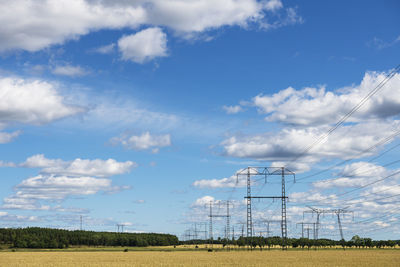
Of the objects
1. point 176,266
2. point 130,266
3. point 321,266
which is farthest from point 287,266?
point 130,266

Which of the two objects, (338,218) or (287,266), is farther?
(338,218)

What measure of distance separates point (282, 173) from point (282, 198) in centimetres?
524

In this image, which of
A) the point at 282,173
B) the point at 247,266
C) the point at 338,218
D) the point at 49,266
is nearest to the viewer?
the point at 247,266

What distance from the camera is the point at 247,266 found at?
65438 millimetres

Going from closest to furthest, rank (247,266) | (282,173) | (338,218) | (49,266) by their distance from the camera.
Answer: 1. (247,266)
2. (49,266)
3. (282,173)
4. (338,218)

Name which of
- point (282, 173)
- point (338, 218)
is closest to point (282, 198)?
point (282, 173)

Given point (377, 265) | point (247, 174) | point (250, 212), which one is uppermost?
point (247, 174)

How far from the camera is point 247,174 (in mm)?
100750

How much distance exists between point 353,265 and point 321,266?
242 inches

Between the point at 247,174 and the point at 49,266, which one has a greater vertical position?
the point at 247,174

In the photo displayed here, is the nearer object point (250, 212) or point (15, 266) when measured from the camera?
point (15, 266)

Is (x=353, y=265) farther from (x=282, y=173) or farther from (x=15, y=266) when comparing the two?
(x=15, y=266)

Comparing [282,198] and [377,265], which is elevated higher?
[282,198]

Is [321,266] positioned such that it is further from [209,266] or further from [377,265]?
[209,266]
